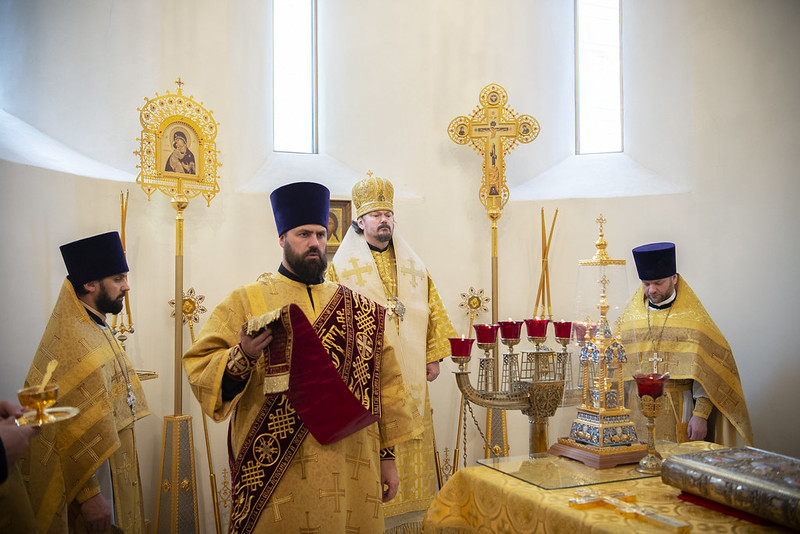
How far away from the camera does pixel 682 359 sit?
14.5ft

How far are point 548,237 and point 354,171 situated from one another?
1.99 m

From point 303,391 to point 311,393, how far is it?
0.10 feet

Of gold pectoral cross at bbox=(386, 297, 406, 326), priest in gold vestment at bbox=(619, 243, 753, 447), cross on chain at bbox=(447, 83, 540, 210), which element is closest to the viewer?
priest in gold vestment at bbox=(619, 243, 753, 447)

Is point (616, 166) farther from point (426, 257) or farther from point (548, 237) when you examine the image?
point (426, 257)

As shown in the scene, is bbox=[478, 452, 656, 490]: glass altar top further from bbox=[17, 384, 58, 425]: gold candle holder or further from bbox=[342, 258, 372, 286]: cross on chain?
bbox=[342, 258, 372, 286]: cross on chain

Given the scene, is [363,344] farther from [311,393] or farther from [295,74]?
[295,74]

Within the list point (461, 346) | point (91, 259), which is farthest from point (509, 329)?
point (91, 259)

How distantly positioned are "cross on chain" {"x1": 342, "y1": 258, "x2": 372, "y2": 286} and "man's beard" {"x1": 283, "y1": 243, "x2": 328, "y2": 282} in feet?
5.47

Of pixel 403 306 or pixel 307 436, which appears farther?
pixel 403 306

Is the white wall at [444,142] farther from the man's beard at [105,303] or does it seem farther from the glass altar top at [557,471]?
the glass altar top at [557,471]

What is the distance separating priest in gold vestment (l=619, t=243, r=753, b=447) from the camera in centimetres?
432

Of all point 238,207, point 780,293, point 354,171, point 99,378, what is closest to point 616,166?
point 780,293

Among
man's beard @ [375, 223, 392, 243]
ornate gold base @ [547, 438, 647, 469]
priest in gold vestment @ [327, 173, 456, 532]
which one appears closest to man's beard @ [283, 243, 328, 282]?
ornate gold base @ [547, 438, 647, 469]

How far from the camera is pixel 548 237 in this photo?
20.8 ft
